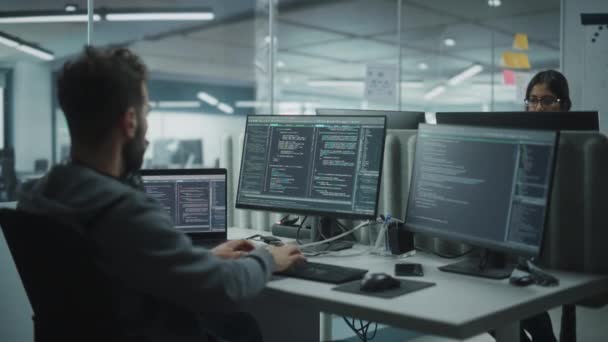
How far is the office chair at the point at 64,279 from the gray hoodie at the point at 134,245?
0.03m

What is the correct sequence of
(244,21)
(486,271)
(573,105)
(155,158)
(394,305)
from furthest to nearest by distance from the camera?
(155,158) → (244,21) → (573,105) → (486,271) → (394,305)

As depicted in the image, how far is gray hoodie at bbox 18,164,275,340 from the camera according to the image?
1.22 m

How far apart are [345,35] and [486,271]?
18.1 ft

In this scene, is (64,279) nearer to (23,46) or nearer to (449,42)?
(449,42)

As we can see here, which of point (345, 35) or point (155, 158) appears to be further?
point (155, 158)

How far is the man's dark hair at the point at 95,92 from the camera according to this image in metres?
1.27

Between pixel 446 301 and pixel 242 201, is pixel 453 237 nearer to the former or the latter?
pixel 446 301

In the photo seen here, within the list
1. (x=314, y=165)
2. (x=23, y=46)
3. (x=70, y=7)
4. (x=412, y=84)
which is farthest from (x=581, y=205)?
(x=412, y=84)

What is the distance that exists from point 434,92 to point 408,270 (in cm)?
1116

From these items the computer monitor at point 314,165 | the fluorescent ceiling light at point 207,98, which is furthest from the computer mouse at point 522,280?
the fluorescent ceiling light at point 207,98

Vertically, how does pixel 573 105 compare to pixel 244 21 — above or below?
below

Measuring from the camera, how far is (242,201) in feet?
7.45

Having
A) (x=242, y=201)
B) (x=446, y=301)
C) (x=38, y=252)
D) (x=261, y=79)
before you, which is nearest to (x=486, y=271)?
(x=446, y=301)

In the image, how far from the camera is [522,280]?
1559 millimetres
